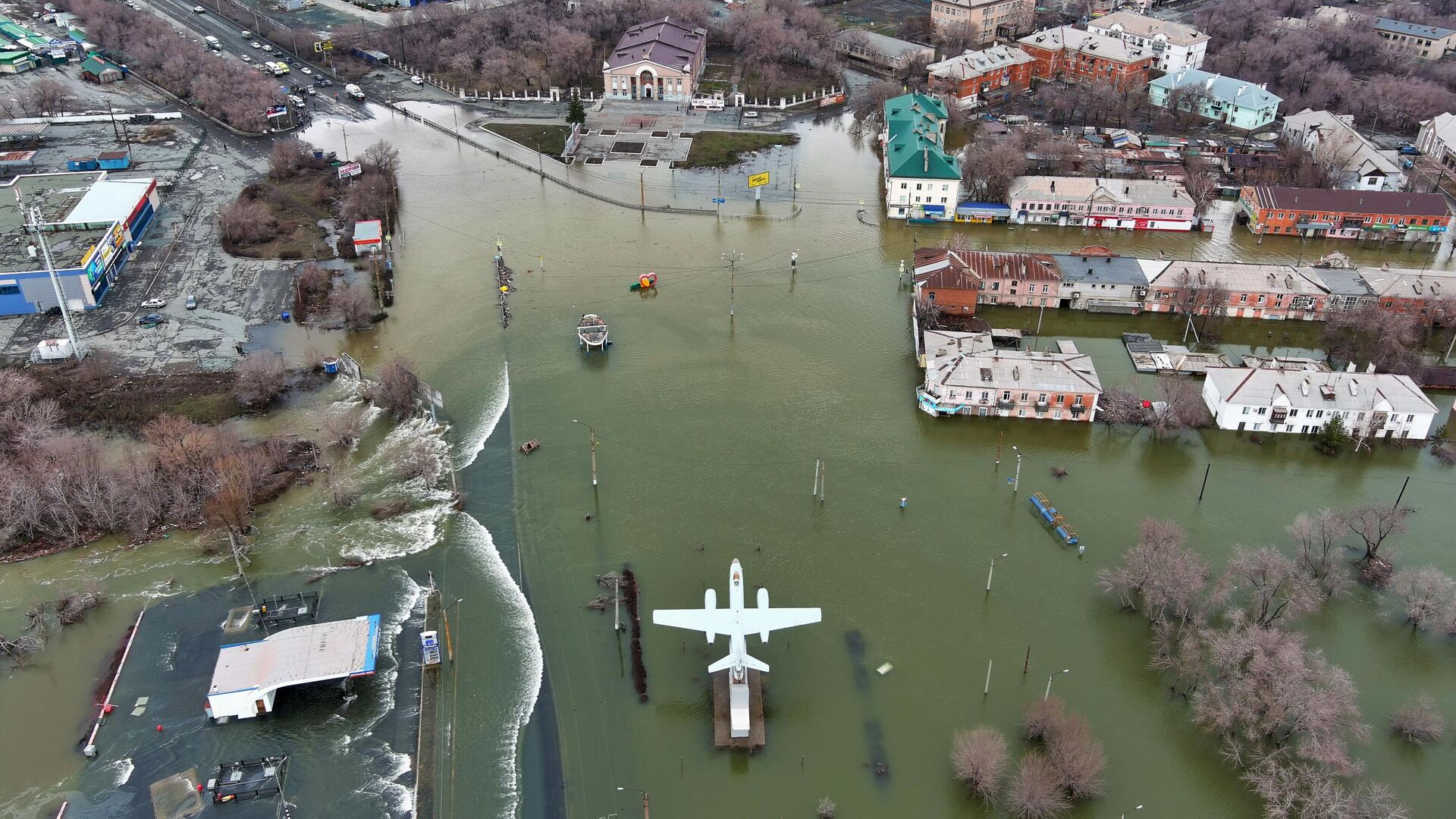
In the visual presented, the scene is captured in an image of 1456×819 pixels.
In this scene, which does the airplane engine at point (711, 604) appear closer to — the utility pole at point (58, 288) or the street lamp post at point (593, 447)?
the street lamp post at point (593, 447)

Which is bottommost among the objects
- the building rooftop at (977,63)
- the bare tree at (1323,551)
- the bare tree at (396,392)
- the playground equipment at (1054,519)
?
the playground equipment at (1054,519)

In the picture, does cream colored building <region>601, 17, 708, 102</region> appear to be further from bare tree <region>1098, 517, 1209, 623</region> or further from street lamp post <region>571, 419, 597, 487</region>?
bare tree <region>1098, 517, 1209, 623</region>

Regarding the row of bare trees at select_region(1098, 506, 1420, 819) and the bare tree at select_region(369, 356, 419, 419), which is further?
the bare tree at select_region(369, 356, 419, 419)

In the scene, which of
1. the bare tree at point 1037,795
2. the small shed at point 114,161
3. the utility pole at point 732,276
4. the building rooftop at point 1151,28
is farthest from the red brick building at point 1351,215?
the small shed at point 114,161

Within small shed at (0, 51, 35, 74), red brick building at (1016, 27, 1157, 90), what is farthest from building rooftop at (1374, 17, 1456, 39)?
small shed at (0, 51, 35, 74)

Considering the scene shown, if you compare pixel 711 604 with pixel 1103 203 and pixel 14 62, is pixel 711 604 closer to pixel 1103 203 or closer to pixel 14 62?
pixel 1103 203

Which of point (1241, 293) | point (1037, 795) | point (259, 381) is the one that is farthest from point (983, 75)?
point (1037, 795)
